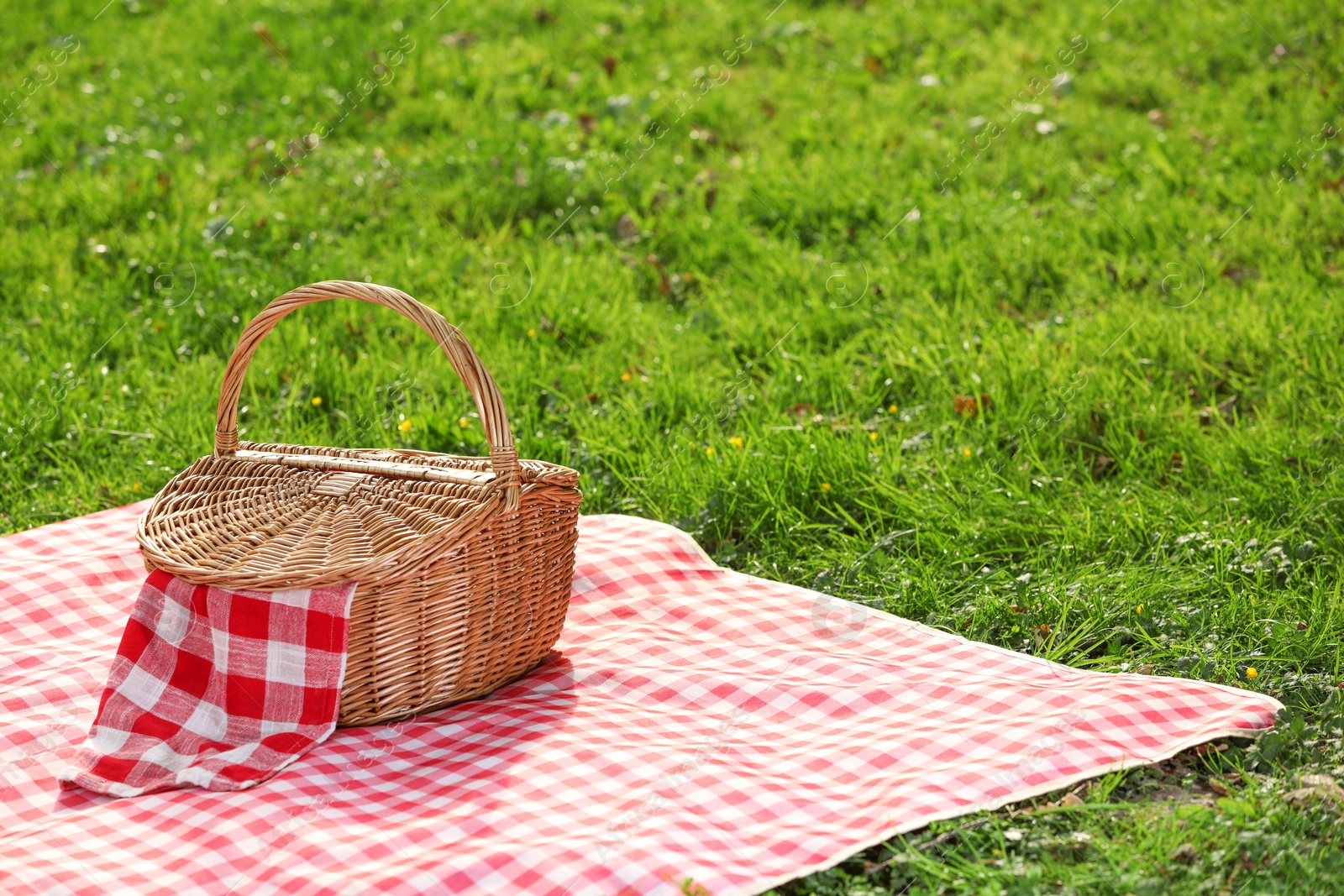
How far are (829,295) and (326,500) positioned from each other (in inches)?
103

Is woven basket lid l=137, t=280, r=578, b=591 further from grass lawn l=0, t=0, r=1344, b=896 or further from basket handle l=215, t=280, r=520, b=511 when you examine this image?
grass lawn l=0, t=0, r=1344, b=896

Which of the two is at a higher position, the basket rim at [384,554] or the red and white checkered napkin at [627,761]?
the basket rim at [384,554]

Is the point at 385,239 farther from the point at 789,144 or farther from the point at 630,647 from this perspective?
the point at 630,647

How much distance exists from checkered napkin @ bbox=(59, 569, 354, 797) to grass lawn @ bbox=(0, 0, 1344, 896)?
3.37ft

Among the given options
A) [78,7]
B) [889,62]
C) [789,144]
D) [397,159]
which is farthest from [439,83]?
[78,7]

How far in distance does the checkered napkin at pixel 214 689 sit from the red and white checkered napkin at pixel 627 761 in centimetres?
6

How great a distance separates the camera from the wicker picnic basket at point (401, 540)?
7.82 ft

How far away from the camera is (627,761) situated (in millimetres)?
2324

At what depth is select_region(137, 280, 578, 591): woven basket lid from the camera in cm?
237

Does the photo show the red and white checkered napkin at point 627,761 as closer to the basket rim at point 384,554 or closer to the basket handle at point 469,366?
the basket rim at point 384,554

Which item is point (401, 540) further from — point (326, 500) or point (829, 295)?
point (829, 295)

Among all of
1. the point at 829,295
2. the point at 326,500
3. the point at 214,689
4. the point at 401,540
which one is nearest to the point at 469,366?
the point at 401,540

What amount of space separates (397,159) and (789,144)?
1.91m

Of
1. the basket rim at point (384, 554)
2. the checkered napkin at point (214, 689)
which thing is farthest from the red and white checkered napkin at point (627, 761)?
the basket rim at point (384, 554)
